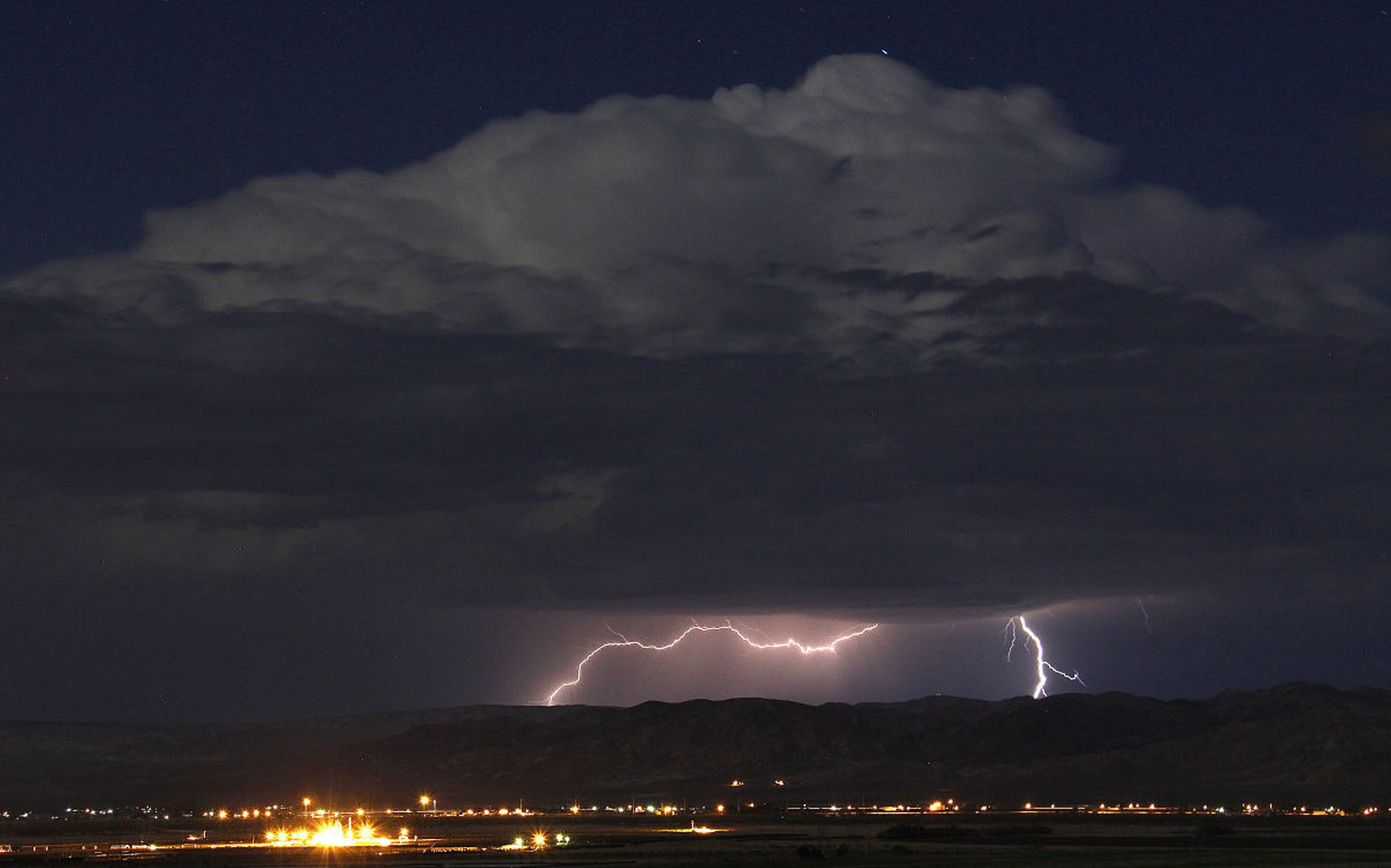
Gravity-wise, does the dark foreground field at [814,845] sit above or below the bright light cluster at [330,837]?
below

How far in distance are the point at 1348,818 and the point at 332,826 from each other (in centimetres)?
9261

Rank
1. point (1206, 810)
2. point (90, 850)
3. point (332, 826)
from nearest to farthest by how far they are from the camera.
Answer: point (90, 850), point (332, 826), point (1206, 810)

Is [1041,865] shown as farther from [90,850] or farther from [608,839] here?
[90,850]

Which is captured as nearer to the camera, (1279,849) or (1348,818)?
(1279,849)

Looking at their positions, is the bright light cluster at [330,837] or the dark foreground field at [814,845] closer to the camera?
the dark foreground field at [814,845]

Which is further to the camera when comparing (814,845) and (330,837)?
(330,837)

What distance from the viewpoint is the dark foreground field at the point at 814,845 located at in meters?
97.4

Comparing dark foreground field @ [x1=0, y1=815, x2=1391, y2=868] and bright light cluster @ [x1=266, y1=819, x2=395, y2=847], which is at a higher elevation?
bright light cluster @ [x1=266, y1=819, x2=395, y2=847]

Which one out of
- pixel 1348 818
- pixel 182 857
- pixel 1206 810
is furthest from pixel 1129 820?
pixel 182 857

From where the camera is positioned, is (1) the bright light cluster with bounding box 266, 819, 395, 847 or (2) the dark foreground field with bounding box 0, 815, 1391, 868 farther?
(1) the bright light cluster with bounding box 266, 819, 395, 847

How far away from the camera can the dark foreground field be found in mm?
97400

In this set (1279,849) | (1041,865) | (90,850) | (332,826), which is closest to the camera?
(1041,865)

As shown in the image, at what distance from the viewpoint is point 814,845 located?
116 m

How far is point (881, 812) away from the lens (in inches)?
7579
